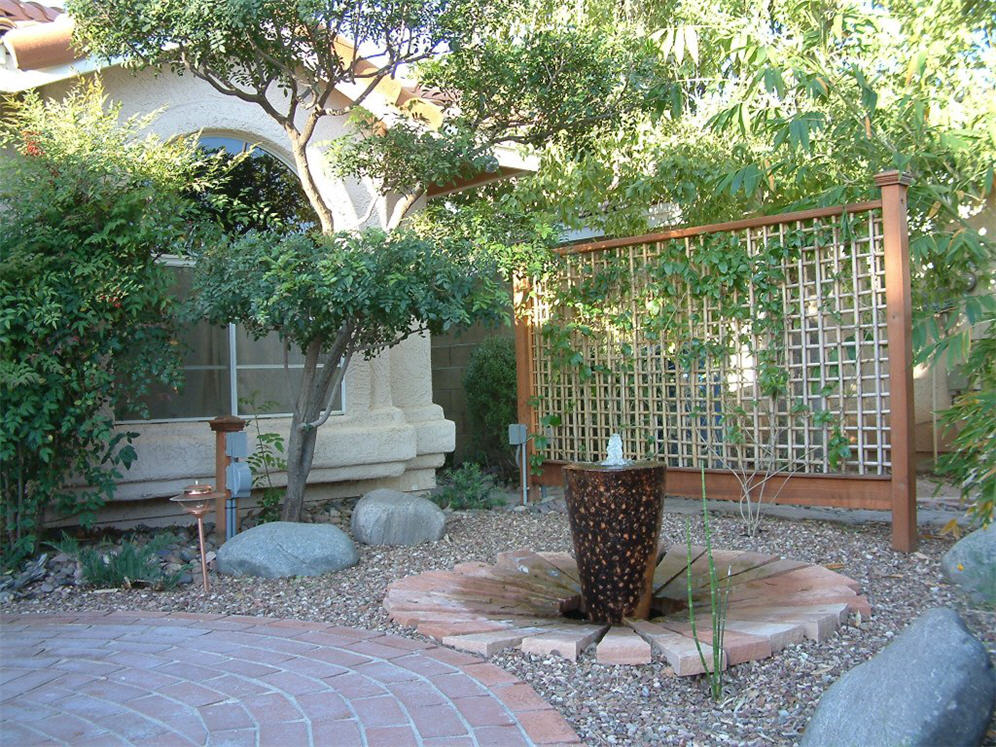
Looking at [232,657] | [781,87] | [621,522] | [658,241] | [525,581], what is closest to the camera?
[232,657]

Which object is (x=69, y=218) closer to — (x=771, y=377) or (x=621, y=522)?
(x=621, y=522)

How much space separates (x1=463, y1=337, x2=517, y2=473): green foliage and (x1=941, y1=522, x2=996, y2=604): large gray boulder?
5801mm

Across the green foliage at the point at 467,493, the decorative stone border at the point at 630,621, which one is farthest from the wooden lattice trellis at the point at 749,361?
the decorative stone border at the point at 630,621

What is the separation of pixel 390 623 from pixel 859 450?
11.7 ft

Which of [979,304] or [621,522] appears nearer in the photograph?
[621,522]

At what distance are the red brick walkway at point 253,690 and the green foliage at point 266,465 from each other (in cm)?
247

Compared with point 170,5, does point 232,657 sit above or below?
below

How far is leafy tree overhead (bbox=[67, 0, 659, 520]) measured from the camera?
5648 mm

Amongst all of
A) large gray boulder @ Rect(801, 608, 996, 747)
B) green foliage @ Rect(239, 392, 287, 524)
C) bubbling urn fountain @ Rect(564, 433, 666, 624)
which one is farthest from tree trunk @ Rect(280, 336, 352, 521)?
large gray boulder @ Rect(801, 608, 996, 747)

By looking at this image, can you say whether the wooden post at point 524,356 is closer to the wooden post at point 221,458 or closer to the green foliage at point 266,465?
the green foliage at point 266,465

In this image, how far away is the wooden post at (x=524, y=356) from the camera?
27.0 feet

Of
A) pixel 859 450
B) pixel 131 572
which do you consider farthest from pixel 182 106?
pixel 859 450

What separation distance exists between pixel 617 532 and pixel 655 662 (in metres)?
0.71

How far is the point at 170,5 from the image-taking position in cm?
574
